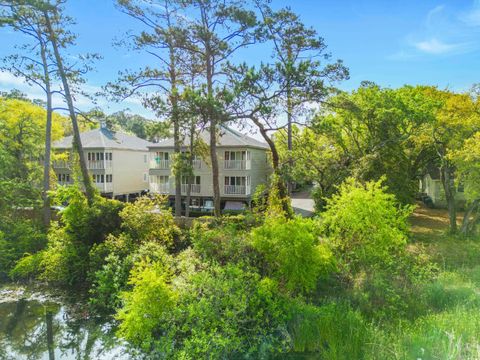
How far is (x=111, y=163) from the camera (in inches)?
1169

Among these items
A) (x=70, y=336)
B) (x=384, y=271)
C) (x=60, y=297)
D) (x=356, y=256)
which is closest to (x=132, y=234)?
(x=60, y=297)

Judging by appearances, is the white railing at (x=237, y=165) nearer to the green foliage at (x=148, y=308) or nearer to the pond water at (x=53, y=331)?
the pond water at (x=53, y=331)

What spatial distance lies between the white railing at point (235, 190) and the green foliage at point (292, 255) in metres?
16.6

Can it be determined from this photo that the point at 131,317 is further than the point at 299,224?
No

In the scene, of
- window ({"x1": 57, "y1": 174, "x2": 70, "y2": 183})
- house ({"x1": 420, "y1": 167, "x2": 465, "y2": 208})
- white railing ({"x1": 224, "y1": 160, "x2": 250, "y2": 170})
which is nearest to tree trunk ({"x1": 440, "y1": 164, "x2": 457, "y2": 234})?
house ({"x1": 420, "y1": 167, "x2": 465, "y2": 208})

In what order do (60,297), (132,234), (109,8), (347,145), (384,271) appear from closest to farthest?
(384,271) < (60,297) < (132,234) < (109,8) < (347,145)

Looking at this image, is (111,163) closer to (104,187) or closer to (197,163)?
(104,187)

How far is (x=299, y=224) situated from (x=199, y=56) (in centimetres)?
994

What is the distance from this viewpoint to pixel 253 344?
7.38 meters

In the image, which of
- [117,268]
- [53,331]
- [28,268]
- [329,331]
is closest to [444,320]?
[329,331]

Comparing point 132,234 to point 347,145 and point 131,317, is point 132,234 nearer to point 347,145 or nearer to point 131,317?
point 131,317

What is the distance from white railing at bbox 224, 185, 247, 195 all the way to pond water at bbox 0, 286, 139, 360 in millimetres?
16340

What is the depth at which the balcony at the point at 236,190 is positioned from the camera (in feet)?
85.1

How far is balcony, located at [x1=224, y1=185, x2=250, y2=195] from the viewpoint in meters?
25.9
